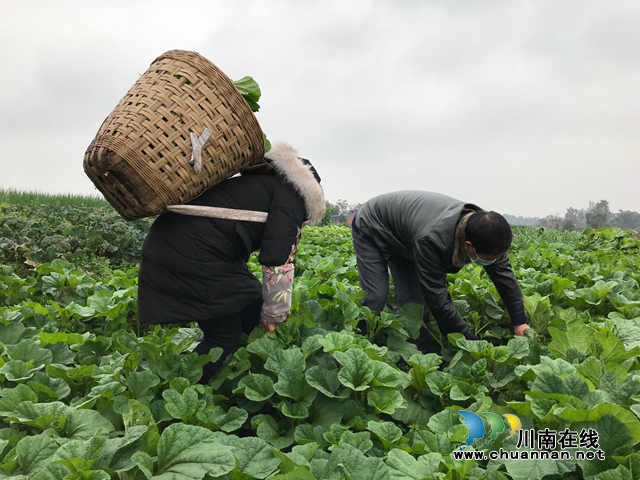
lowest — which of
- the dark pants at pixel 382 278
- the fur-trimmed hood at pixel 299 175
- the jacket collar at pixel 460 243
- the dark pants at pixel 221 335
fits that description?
the dark pants at pixel 221 335

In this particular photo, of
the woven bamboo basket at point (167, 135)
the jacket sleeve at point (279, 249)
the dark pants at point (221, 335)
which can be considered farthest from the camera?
the dark pants at point (221, 335)

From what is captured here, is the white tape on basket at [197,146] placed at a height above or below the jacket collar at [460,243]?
above

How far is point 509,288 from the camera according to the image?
3.29 meters

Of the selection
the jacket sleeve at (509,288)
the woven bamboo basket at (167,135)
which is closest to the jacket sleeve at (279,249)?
the woven bamboo basket at (167,135)

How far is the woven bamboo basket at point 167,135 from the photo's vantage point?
206 centimetres

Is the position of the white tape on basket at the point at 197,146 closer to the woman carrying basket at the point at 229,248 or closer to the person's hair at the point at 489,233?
the woman carrying basket at the point at 229,248

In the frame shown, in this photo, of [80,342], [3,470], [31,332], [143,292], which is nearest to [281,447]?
[3,470]

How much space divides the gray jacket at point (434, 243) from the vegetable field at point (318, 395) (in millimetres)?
226

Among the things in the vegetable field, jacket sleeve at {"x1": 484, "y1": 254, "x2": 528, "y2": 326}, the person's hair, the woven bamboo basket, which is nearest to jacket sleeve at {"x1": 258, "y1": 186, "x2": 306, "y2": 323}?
the vegetable field

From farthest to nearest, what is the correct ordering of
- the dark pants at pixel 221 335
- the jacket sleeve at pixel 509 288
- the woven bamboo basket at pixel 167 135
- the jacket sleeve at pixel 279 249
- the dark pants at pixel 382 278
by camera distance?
1. the dark pants at pixel 382 278
2. the jacket sleeve at pixel 509 288
3. the dark pants at pixel 221 335
4. the jacket sleeve at pixel 279 249
5. the woven bamboo basket at pixel 167 135

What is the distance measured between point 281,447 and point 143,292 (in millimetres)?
1154

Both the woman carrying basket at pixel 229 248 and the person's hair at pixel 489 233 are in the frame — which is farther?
the person's hair at pixel 489 233

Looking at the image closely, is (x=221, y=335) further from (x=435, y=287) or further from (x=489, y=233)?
(x=489, y=233)

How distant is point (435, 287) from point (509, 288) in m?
0.59
